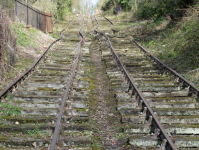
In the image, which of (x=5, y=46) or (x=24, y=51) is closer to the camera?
(x=5, y=46)

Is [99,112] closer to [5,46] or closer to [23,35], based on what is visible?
[5,46]

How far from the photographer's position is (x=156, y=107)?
484 centimetres

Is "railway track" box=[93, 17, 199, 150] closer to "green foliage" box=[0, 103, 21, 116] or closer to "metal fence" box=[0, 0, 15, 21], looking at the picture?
"green foliage" box=[0, 103, 21, 116]

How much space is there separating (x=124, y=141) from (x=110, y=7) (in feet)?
129

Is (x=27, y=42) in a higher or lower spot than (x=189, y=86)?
higher

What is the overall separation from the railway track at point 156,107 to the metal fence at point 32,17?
22.1ft

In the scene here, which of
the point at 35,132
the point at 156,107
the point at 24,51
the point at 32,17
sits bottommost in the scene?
the point at 35,132

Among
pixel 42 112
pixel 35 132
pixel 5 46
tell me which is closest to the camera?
pixel 35 132

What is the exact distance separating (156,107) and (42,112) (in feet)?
8.24

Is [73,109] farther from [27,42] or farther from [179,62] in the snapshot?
[27,42]

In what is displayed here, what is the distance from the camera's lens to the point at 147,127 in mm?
3932

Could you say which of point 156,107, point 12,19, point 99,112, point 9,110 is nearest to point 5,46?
point 9,110

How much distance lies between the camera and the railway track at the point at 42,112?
337 cm

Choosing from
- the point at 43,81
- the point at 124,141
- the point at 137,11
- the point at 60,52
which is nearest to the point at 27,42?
the point at 60,52
